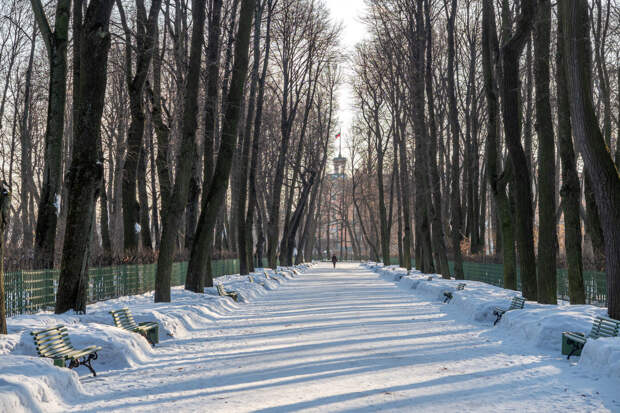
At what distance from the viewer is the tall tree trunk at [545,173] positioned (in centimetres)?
1475

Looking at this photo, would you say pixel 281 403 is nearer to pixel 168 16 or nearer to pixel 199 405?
pixel 199 405

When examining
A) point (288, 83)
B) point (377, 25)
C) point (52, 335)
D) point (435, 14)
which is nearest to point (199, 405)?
point (52, 335)

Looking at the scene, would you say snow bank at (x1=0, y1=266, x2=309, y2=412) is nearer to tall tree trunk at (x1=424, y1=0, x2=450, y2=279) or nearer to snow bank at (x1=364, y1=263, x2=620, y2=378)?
snow bank at (x1=364, y1=263, x2=620, y2=378)

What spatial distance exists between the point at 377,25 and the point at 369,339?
2551 cm

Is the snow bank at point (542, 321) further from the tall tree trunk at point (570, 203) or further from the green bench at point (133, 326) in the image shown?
the green bench at point (133, 326)

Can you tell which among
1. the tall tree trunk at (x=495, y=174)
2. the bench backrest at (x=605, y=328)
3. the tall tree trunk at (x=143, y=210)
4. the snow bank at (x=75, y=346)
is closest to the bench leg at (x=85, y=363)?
the snow bank at (x=75, y=346)

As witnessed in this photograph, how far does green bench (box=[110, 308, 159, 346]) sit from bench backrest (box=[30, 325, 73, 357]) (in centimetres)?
139

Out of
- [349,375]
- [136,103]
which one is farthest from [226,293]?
[349,375]

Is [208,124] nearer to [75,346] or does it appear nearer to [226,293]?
[226,293]

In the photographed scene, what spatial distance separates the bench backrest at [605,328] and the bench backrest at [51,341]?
24.8 feet

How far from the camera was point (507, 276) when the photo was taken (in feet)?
65.6

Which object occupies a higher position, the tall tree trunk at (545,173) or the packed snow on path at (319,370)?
the tall tree trunk at (545,173)

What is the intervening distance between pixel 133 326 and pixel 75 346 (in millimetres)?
1740

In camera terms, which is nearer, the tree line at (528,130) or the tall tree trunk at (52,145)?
the tree line at (528,130)
